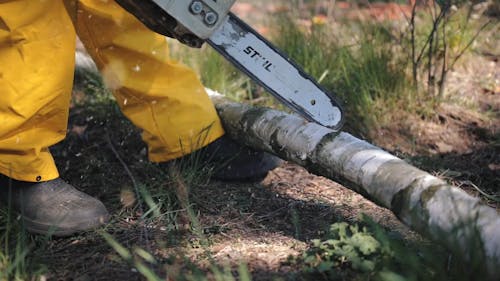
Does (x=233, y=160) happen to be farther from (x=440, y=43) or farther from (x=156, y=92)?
(x=440, y=43)

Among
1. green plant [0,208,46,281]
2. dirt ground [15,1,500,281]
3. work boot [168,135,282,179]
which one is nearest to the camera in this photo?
green plant [0,208,46,281]

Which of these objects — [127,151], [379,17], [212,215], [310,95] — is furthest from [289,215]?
[379,17]

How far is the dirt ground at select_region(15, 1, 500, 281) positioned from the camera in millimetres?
1868

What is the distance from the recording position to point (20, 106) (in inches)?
77.0

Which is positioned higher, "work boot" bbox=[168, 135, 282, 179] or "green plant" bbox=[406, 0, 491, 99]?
"green plant" bbox=[406, 0, 491, 99]

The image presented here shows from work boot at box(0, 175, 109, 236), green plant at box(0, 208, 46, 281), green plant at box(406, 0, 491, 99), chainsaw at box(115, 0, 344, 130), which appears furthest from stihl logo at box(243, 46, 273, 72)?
green plant at box(406, 0, 491, 99)

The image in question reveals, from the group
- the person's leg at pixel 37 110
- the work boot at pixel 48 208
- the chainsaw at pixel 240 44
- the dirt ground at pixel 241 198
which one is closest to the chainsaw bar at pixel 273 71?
the chainsaw at pixel 240 44

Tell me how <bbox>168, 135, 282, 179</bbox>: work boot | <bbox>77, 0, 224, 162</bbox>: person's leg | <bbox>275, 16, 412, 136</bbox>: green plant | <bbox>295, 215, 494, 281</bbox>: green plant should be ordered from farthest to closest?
<bbox>275, 16, 412, 136</bbox>: green plant
<bbox>168, 135, 282, 179</bbox>: work boot
<bbox>77, 0, 224, 162</bbox>: person's leg
<bbox>295, 215, 494, 281</bbox>: green plant

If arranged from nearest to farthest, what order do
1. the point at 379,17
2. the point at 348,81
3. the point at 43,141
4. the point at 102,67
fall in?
the point at 43,141, the point at 102,67, the point at 348,81, the point at 379,17

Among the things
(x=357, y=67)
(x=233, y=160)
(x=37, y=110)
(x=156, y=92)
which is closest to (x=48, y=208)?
→ (x=37, y=110)

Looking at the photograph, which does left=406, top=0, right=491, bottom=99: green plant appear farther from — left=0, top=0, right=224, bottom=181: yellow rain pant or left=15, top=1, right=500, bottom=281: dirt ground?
left=0, top=0, right=224, bottom=181: yellow rain pant

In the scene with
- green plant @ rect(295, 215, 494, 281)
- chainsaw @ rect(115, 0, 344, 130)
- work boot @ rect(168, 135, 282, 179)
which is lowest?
work boot @ rect(168, 135, 282, 179)

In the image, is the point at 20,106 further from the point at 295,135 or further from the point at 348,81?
the point at 348,81

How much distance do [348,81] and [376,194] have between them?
1416mm
